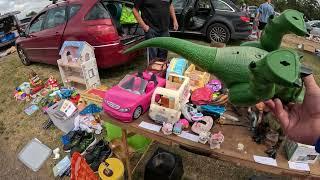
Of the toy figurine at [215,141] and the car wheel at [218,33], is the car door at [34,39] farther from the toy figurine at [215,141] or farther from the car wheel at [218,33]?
the toy figurine at [215,141]

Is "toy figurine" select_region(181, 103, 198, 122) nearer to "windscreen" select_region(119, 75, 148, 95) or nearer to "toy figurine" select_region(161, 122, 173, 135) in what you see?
"toy figurine" select_region(161, 122, 173, 135)

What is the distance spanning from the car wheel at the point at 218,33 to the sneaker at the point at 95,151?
17.5ft

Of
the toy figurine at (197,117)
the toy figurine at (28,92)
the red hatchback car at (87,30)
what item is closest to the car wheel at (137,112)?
the toy figurine at (197,117)

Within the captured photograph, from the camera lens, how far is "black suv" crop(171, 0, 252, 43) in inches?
283

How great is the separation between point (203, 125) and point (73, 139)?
7.31 ft

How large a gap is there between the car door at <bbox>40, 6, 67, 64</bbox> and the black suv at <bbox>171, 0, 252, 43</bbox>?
3.54 meters

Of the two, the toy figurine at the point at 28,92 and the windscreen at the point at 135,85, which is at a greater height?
the windscreen at the point at 135,85

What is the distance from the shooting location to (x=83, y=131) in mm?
3771

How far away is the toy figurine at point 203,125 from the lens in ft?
7.78

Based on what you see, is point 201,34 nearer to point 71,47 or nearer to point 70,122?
point 71,47

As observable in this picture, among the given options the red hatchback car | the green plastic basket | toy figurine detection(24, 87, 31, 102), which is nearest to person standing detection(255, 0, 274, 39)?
the red hatchback car

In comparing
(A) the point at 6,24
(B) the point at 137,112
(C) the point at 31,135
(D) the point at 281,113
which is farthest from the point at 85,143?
(A) the point at 6,24

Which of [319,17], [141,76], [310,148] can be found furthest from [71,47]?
[319,17]

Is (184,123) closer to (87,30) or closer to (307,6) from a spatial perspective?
(87,30)
